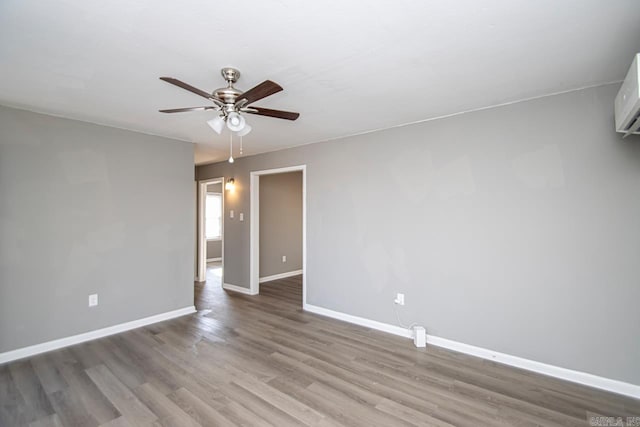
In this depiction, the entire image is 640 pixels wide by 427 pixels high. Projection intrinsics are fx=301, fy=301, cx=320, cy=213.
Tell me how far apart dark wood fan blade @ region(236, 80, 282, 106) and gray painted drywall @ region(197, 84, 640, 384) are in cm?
206

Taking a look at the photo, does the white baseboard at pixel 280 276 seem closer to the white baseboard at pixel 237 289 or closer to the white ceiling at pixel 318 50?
the white baseboard at pixel 237 289

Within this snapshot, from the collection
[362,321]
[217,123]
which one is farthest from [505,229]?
[217,123]

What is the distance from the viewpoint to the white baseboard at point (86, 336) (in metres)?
2.95

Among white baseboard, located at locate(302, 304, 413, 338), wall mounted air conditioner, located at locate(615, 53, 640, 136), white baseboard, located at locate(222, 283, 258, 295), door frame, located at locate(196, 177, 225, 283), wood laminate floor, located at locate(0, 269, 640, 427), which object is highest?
wall mounted air conditioner, located at locate(615, 53, 640, 136)

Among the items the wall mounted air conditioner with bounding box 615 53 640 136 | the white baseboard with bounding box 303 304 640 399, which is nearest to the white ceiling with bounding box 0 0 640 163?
the wall mounted air conditioner with bounding box 615 53 640 136

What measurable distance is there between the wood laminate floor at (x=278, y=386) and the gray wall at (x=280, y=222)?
2.73 m

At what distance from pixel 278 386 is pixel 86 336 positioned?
2.45m

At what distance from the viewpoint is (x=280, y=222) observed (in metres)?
6.39

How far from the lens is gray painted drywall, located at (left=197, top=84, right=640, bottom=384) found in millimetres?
2420

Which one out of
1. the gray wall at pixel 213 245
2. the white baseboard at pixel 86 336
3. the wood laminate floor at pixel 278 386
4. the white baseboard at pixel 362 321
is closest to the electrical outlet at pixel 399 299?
the white baseboard at pixel 362 321

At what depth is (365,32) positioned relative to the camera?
176 cm

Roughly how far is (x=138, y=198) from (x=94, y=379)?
2092 millimetres

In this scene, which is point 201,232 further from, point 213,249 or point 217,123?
point 217,123

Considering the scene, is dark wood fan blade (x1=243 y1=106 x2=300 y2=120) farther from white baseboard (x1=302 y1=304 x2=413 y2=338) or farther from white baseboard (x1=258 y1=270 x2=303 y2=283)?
white baseboard (x1=258 y1=270 x2=303 y2=283)
